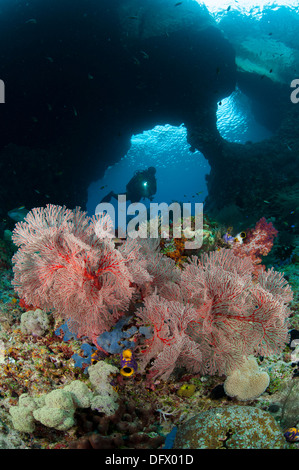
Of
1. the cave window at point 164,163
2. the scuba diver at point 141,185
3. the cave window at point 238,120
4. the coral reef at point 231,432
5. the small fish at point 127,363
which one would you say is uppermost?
the cave window at point 164,163

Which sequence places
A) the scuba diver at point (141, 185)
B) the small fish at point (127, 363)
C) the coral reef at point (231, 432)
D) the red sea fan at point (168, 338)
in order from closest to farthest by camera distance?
the coral reef at point (231, 432) < the red sea fan at point (168, 338) < the small fish at point (127, 363) < the scuba diver at point (141, 185)

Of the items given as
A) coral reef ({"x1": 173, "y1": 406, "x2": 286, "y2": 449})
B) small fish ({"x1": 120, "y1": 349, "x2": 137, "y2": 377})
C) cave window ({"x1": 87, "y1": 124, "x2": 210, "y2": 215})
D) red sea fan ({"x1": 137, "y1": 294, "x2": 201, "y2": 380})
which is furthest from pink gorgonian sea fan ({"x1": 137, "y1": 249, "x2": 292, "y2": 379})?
cave window ({"x1": 87, "y1": 124, "x2": 210, "y2": 215})

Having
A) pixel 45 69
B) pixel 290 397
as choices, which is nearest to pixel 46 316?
pixel 290 397

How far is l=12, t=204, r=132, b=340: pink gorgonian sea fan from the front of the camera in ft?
8.48

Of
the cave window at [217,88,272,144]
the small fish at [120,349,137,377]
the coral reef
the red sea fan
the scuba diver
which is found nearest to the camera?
the coral reef

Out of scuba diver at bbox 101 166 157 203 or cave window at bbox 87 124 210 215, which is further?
cave window at bbox 87 124 210 215

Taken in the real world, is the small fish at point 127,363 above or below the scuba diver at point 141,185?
below

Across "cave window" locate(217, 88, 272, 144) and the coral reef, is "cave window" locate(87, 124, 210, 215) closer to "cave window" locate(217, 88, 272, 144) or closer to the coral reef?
"cave window" locate(217, 88, 272, 144)

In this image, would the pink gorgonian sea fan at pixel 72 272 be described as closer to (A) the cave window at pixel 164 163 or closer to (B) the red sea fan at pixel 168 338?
(B) the red sea fan at pixel 168 338

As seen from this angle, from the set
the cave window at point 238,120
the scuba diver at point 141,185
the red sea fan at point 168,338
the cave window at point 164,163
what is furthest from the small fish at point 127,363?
the cave window at point 238,120

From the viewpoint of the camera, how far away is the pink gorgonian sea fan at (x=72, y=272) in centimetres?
258

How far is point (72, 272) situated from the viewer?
253 centimetres

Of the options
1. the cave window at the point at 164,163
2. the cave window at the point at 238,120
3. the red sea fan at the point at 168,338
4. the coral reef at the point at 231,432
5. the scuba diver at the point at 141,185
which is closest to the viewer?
the coral reef at the point at 231,432
